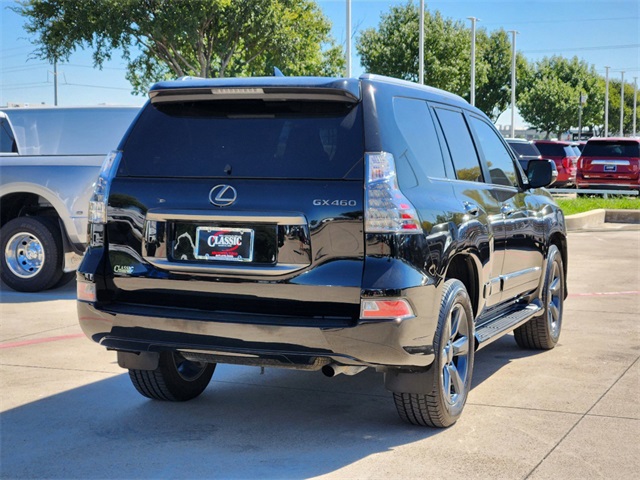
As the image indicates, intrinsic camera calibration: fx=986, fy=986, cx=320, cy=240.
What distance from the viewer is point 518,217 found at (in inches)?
271

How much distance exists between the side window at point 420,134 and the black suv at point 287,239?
0.01 metres

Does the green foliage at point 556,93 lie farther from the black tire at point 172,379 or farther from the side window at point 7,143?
the black tire at point 172,379

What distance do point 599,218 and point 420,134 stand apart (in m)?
17.0

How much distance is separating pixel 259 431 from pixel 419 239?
144 cm

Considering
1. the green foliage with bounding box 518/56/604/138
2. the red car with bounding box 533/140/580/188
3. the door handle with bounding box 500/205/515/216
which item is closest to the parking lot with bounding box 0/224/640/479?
the door handle with bounding box 500/205/515/216

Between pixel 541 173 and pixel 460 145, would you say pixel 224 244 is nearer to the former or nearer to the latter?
pixel 460 145

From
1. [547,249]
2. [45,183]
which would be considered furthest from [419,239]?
[45,183]

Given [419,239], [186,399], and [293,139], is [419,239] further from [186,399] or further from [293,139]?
[186,399]

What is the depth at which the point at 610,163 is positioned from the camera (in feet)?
91.8

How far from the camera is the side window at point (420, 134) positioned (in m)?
5.25

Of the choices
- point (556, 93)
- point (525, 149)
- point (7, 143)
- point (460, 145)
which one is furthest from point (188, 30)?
point (556, 93)

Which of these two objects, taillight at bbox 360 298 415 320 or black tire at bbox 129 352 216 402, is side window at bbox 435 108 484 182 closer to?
taillight at bbox 360 298 415 320

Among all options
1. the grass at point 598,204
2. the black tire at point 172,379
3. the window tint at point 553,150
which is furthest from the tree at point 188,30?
the black tire at point 172,379

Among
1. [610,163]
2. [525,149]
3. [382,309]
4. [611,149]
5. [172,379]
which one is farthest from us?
[525,149]
